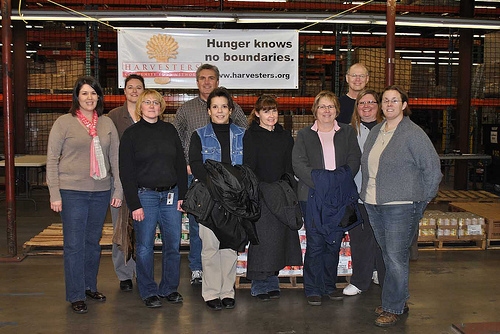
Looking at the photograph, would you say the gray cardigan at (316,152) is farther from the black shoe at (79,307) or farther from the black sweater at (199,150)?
the black shoe at (79,307)

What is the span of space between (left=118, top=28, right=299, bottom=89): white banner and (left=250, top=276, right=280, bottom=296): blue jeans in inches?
128

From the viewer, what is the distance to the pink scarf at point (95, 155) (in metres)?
4.62

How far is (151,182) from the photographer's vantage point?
4.68 metres

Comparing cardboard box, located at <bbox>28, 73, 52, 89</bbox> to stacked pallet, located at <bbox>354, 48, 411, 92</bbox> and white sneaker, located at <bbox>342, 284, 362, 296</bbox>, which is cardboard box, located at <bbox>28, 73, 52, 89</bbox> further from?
white sneaker, located at <bbox>342, 284, 362, 296</bbox>

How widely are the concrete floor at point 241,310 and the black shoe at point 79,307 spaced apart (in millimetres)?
48

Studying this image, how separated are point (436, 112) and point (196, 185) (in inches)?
1038

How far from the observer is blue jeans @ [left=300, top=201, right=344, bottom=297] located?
4.92 meters

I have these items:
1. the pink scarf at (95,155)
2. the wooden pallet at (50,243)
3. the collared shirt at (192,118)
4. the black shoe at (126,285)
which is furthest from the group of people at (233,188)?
the wooden pallet at (50,243)

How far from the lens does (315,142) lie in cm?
491

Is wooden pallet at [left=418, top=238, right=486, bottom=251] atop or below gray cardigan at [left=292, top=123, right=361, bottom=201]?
below

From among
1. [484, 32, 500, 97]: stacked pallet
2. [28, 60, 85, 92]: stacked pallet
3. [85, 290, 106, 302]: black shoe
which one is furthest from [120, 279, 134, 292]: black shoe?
[484, 32, 500, 97]: stacked pallet

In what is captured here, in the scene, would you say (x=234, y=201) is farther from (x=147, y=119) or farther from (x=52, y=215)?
(x=52, y=215)

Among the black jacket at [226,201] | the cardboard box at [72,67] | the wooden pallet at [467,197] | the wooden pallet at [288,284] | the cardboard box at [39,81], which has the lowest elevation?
the wooden pallet at [288,284]

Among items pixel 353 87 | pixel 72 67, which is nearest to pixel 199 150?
pixel 353 87
